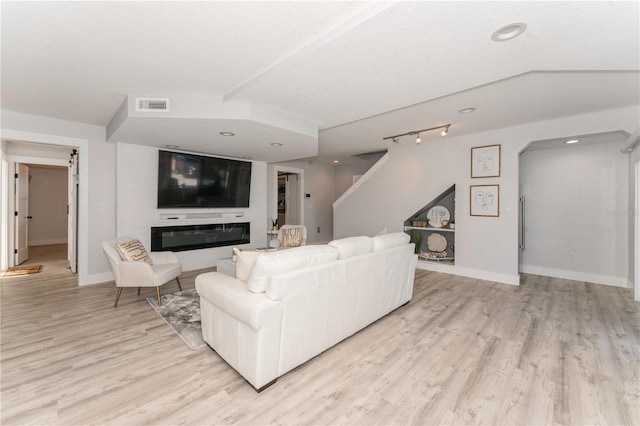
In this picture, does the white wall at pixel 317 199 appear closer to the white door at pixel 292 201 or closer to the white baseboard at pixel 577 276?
the white door at pixel 292 201

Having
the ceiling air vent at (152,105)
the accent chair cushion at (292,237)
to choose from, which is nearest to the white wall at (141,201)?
the accent chair cushion at (292,237)

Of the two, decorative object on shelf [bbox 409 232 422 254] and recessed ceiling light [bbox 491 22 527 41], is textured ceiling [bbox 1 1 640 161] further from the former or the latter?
decorative object on shelf [bbox 409 232 422 254]

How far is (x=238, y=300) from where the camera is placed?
1848mm

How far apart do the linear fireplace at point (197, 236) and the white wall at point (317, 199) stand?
227 cm

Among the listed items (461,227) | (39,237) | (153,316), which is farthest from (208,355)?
(39,237)

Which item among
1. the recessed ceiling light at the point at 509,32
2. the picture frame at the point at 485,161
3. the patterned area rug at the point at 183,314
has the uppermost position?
the recessed ceiling light at the point at 509,32

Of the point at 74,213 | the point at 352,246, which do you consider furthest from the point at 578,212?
the point at 74,213

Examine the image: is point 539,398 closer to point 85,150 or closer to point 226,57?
point 226,57

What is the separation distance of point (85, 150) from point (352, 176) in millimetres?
6073

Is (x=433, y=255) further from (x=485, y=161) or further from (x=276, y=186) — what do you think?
(x=276, y=186)

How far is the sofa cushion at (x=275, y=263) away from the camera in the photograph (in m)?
1.89

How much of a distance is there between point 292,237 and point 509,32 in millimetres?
4048

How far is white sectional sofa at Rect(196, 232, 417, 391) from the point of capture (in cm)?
181

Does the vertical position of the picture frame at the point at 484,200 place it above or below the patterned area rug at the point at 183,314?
above
